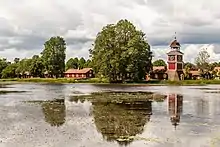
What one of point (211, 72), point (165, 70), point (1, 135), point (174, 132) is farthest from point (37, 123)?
point (211, 72)

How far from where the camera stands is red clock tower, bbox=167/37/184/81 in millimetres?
131625


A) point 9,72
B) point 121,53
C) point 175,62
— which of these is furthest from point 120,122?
point 9,72

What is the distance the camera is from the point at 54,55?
150m

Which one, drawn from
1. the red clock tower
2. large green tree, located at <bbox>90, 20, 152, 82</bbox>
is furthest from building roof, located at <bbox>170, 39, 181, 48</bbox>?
large green tree, located at <bbox>90, 20, 152, 82</bbox>

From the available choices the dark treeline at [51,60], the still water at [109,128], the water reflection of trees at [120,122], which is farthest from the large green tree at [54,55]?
the water reflection of trees at [120,122]

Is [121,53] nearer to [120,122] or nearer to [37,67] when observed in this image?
[37,67]

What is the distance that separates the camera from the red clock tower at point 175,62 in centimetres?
13162

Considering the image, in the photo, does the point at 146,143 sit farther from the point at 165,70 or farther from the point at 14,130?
the point at 165,70

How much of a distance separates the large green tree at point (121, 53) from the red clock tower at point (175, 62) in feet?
86.7

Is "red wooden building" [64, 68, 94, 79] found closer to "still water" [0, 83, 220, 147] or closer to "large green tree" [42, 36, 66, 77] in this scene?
"large green tree" [42, 36, 66, 77]

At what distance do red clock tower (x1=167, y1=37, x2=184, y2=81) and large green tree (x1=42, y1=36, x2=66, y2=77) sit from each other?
43516mm

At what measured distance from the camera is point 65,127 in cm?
2344

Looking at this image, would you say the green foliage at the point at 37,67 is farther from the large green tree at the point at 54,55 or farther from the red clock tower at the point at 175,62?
the red clock tower at the point at 175,62

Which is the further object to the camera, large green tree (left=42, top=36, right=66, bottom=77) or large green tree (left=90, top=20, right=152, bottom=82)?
large green tree (left=42, top=36, right=66, bottom=77)
